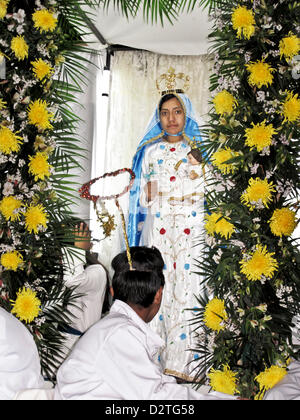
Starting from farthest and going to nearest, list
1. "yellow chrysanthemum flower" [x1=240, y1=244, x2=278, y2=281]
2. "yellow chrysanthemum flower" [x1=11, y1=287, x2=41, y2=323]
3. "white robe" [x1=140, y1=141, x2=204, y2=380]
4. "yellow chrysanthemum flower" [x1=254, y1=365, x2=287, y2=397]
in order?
"white robe" [x1=140, y1=141, x2=204, y2=380] < "yellow chrysanthemum flower" [x1=11, y1=287, x2=41, y2=323] < "yellow chrysanthemum flower" [x1=240, y1=244, x2=278, y2=281] < "yellow chrysanthemum flower" [x1=254, y1=365, x2=287, y2=397]

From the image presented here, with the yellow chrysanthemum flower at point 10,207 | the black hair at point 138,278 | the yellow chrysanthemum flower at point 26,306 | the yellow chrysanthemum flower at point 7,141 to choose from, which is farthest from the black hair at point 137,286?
the yellow chrysanthemum flower at point 7,141

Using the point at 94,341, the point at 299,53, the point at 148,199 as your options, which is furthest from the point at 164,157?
the point at 94,341

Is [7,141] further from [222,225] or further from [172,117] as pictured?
[172,117]

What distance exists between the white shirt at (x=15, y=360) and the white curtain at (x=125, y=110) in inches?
154

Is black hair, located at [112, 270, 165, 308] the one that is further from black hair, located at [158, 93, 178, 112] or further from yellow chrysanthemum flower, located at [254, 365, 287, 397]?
black hair, located at [158, 93, 178, 112]

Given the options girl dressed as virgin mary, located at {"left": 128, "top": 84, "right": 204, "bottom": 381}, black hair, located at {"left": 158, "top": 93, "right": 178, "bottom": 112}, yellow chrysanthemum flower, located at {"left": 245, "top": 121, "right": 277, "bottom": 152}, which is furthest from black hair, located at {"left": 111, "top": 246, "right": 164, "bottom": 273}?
black hair, located at {"left": 158, "top": 93, "right": 178, "bottom": 112}

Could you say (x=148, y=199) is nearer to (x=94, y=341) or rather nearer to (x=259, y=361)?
(x=259, y=361)

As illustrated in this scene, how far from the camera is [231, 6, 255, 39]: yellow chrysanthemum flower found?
8.46 feet

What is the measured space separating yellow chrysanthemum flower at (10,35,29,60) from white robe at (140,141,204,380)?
236 centimetres

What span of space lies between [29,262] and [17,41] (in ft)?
4.42

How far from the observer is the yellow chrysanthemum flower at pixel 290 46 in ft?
8.32

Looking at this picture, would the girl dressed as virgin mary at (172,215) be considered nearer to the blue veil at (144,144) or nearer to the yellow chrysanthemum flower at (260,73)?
the blue veil at (144,144)

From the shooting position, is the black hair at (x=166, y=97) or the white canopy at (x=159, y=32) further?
the black hair at (x=166, y=97)

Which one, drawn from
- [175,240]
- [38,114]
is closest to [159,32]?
[175,240]
